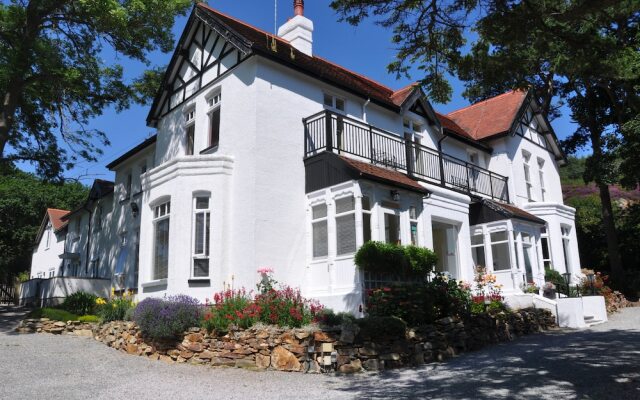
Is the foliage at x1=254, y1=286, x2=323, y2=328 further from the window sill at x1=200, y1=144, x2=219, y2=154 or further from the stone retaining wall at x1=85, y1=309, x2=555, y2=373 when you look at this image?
the window sill at x1=200, y1=144, x2=219, y2=154

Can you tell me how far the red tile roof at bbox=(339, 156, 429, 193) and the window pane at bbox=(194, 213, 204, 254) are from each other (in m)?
4.44

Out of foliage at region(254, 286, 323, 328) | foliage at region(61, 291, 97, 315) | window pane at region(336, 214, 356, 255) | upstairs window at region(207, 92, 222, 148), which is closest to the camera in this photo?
foliage at region(254, 286, 323, 328)

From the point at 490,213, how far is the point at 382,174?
7.23 m

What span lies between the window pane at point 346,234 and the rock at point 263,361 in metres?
4.10

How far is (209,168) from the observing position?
1442 cm

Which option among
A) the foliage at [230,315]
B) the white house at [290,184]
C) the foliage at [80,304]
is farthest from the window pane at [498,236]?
the foliage at [80,304]

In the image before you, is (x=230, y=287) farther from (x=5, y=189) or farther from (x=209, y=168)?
(x=5, y=189)

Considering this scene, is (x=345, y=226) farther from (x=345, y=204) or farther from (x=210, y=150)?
(x=210, y=150)

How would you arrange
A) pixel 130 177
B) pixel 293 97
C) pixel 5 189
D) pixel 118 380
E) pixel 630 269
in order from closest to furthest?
1. pixel 118 380
2. pixel 293 97
3. pixel 130 177
4. pixel 630 269
5. pixel 5 189

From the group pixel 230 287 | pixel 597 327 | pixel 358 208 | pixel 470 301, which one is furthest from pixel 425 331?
pixel 597 327

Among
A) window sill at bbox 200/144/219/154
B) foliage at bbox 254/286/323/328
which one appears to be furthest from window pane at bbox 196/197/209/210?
foliage at bbox 254/286/323/328

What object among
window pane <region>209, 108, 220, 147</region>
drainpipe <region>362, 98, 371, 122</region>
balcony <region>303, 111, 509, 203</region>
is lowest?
balcony <region>303, 111, 509, 203</region>

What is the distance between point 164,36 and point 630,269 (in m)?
26.7

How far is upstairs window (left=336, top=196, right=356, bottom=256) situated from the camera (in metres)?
13.3
